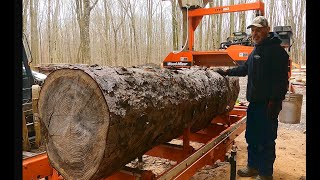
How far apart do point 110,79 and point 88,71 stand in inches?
6.3

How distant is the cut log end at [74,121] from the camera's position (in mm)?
1898

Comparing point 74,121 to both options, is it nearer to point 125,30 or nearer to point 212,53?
point 212,53

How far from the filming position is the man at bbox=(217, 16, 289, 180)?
3.10 metres

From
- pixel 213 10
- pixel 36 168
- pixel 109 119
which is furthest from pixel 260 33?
pixel 213 10

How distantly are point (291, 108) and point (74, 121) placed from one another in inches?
185

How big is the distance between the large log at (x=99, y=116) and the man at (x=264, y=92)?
1.25 m

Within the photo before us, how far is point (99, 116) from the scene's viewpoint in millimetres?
1893

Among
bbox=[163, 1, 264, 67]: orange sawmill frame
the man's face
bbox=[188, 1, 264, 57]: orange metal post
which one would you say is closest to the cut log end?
the man's face

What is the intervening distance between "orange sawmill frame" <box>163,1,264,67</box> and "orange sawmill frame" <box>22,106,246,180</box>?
4.72ft

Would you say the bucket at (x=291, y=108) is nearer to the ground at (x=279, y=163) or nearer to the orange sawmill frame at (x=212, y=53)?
the ground at (x=279, y=163)

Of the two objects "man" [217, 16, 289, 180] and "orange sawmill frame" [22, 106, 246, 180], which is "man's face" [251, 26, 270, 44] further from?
"orange sawmill frame" [22, 106, 246, 180]

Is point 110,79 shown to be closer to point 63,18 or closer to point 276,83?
point 276,83
